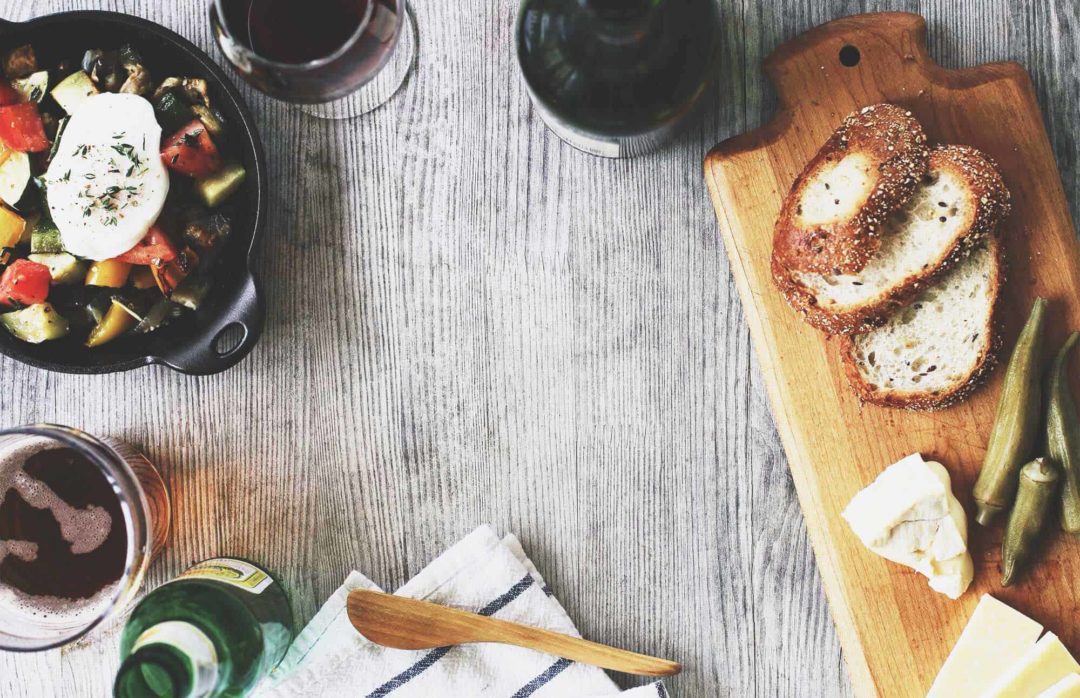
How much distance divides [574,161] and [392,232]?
0.87ft

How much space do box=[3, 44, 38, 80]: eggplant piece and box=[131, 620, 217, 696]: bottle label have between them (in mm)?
696

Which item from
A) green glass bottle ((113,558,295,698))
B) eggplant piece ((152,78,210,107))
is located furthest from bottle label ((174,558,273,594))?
eggplant piece ((152,78,210,107))

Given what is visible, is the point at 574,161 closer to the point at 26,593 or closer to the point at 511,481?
the point at 511,481

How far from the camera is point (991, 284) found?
108 centimetres

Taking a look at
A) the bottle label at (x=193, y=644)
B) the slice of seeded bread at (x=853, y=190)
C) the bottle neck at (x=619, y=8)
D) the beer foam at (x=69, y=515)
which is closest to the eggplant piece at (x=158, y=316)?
the beer foam at (x=69, y=515)

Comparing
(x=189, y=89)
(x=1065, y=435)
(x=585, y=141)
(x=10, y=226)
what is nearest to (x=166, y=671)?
(x=10, y=226)

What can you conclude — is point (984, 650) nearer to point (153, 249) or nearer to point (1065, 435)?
point (1065, 435)

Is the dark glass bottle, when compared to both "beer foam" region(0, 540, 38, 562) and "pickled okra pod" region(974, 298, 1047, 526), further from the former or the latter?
"beer foam" region(0, 540, 38, 562)

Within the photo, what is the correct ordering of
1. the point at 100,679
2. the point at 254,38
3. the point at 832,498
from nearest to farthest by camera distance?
the point at 254,38 < the point at 832,498 < the point at 100,679

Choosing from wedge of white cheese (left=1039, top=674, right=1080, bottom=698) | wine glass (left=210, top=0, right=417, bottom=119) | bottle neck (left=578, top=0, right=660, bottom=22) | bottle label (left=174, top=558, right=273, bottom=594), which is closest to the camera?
bottle neck (left=578, top=0, right=660, bottom=22)

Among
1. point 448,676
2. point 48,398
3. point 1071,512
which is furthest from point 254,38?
point 1071,512

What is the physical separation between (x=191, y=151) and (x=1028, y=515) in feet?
3.60

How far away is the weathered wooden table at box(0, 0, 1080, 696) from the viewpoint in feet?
3.99

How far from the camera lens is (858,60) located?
3.72 feet
